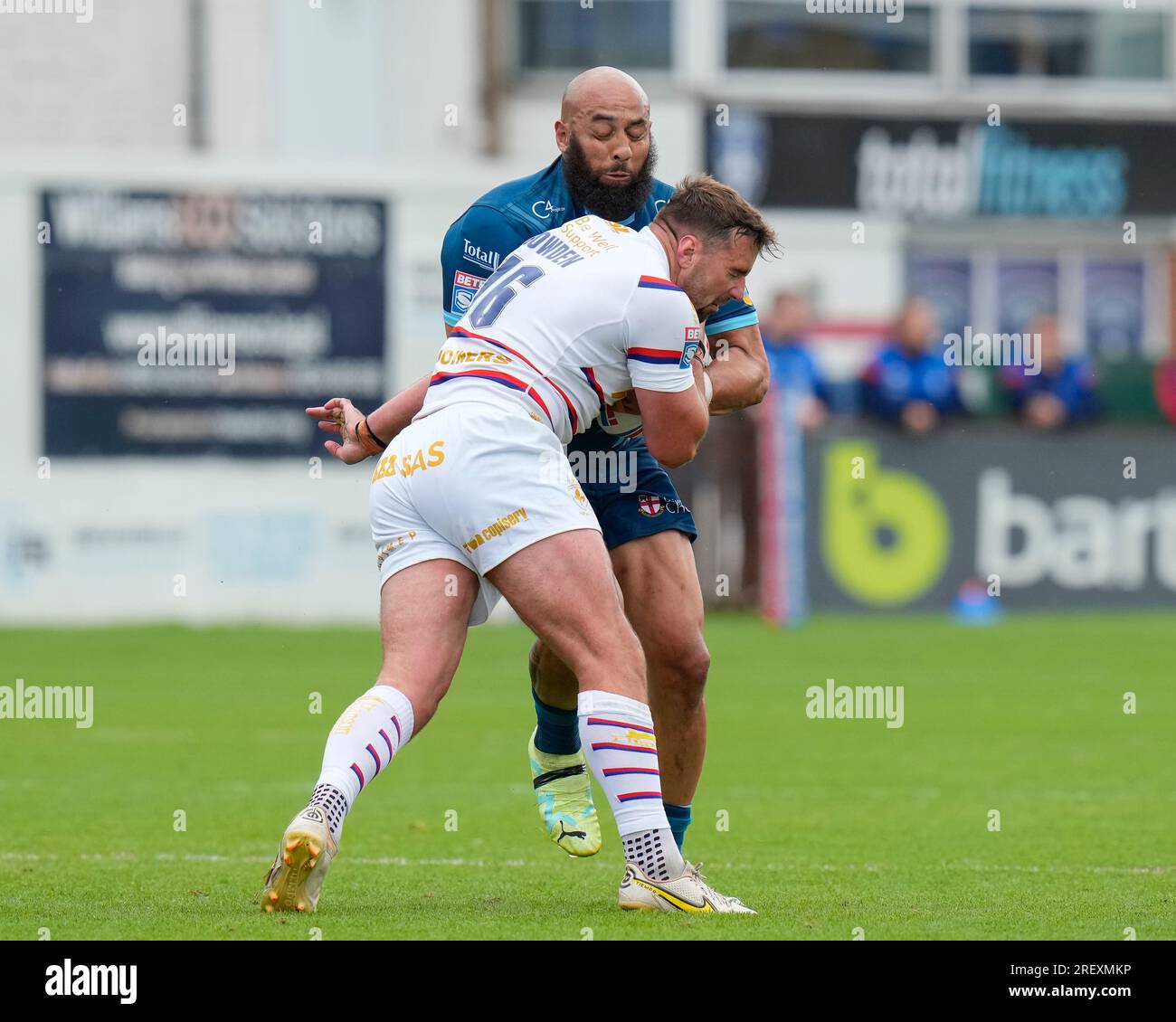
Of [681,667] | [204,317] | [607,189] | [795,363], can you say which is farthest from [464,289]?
[204,317]

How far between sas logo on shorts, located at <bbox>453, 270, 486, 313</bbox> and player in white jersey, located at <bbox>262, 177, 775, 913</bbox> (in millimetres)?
732

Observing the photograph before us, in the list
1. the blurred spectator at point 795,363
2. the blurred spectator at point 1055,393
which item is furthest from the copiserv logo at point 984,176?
the blurred spectator at point 795,363

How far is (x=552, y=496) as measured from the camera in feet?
20.1

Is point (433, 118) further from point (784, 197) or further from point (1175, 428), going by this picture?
point (1175, 428)

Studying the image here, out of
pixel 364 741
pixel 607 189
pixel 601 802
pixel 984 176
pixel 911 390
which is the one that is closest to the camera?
pixel 364 741

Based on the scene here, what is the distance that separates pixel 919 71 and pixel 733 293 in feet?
71.2

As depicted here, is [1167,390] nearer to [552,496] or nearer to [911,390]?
[911,390]

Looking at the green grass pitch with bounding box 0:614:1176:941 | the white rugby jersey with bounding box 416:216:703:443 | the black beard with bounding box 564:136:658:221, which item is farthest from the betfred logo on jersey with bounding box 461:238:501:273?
the green grass pitch with bounding box 0:614:1176:941

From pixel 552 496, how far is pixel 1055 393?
46.5 ft

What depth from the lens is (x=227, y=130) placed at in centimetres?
2548

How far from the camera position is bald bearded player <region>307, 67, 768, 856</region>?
6758mm
